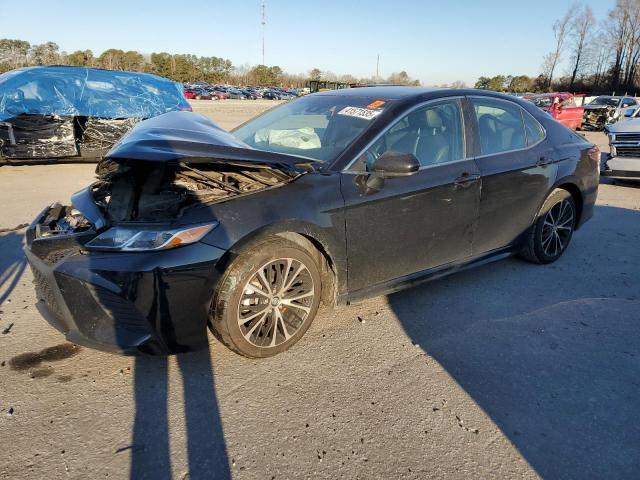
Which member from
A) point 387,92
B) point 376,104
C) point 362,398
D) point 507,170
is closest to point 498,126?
point 507,170

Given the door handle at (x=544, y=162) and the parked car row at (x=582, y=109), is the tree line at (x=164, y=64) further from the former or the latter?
the door handle at (x=544, y=162)

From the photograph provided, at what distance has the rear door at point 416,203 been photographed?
316 cm

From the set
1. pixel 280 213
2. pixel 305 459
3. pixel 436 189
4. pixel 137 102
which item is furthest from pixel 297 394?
pixel 137 102

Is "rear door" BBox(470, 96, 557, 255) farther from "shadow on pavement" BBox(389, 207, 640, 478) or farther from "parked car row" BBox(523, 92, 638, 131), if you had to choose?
"parked car row" BBox(523, 92, 638, 131)

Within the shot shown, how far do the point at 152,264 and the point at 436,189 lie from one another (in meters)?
2.11

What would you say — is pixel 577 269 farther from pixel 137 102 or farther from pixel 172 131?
pixel 137 102

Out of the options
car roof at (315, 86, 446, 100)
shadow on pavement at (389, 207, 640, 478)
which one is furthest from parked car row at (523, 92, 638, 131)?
car roof at (315, 86, 446, 100)

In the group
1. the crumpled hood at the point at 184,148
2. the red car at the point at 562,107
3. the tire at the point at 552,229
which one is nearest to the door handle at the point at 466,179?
the tire at the point at 552,229

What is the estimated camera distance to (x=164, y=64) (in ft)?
313

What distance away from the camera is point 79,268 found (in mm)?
2545

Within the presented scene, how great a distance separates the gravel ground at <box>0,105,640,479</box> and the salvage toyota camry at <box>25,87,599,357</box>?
30 cm

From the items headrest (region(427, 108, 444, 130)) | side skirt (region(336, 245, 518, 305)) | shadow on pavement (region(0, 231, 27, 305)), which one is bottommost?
shadow on pavement (region(0, 231, 27, 305))

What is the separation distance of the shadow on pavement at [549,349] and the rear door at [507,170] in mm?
521

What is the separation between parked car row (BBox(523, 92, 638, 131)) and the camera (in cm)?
1883
